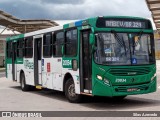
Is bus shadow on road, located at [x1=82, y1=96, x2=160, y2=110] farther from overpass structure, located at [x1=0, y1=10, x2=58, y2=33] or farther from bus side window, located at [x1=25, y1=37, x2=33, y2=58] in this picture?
overpass structure, located at [x1=0, y1=10, x2=58, y2=33]

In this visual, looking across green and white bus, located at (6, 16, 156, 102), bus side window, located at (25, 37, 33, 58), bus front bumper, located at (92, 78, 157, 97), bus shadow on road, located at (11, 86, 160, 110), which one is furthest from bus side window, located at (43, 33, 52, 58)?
bus front bumper, located at (92, 78, 157, 97)

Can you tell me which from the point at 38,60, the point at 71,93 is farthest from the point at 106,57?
the point at 38,60

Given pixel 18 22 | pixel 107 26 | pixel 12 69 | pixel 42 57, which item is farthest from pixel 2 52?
pixel 107 26

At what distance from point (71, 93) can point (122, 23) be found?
2989mm

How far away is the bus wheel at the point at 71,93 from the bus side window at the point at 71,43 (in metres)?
0.94

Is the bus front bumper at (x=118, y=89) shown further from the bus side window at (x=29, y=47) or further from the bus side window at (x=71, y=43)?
the bus side window at (x=29, y=47)

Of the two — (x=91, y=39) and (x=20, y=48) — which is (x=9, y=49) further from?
(x=91, y=39)

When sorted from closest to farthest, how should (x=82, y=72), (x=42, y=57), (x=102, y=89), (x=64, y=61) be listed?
(x=102, y=89) → (x=82, y=72) → (x=64, y=61) → (x=42, y=57)

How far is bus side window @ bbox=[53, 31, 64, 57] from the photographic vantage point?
13.9 metres

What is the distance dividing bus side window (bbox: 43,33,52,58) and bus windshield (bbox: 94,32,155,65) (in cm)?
373

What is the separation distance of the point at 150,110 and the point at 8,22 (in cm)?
3982

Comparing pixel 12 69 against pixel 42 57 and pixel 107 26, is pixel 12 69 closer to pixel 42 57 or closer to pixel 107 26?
pixel 42 57

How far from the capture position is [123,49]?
462 inches

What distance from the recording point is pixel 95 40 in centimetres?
1153
